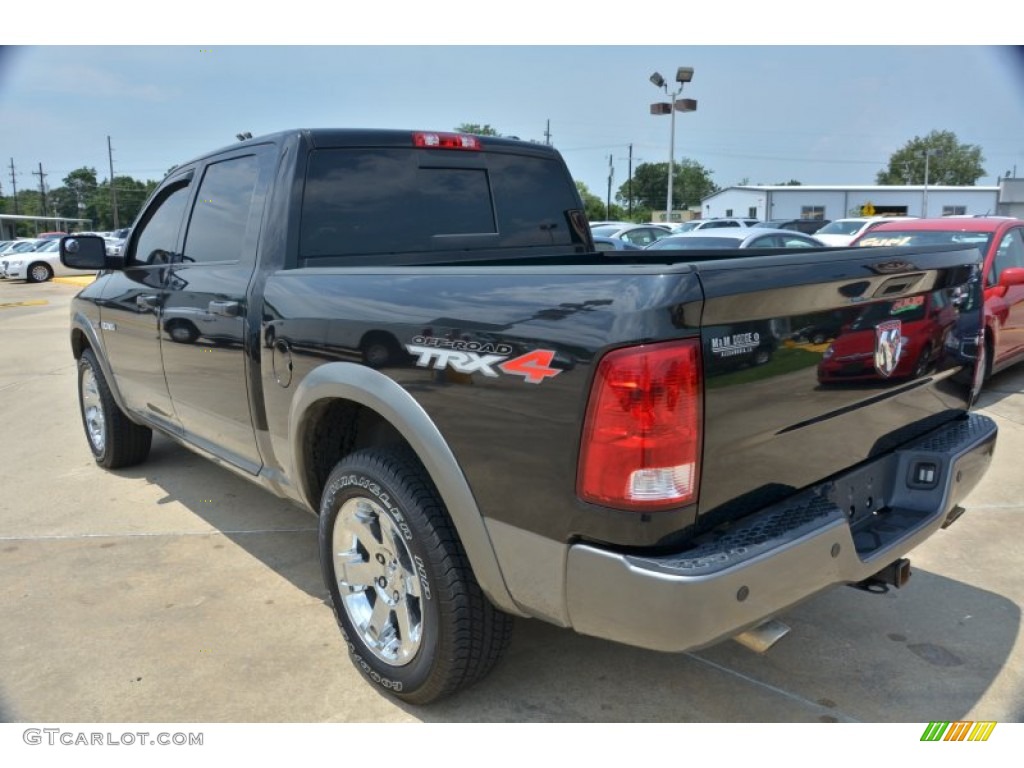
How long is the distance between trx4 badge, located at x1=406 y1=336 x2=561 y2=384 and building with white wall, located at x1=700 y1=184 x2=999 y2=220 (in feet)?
198

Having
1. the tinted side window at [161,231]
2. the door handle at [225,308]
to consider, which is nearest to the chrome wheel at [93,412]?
the tinted side window at [161,231]

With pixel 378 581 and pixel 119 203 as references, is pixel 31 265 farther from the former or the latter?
pixel 119 203

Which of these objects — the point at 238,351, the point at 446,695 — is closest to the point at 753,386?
the point at 446,695

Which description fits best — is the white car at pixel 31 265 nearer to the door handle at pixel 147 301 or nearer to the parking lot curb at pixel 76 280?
the parking lot curb at pixel 76 280

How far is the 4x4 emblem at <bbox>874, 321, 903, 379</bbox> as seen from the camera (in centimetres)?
241

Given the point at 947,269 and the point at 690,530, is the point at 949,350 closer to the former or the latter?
the point at 947,269

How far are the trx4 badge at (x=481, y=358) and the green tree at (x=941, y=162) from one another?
326 feet

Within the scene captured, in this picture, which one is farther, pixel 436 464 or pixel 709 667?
pixel 709 667

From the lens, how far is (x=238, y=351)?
3.22 m

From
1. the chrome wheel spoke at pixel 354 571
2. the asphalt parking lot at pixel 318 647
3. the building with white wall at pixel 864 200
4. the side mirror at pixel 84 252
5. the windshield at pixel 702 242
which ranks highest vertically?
the building with white wall at pixel 864 200

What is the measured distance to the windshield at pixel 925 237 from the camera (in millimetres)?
6766

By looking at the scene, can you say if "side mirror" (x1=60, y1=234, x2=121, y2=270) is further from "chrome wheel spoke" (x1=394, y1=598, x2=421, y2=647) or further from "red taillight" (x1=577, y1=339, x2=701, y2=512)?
"red taillight" (x1=577, y1=339, x2=701, y2=512)

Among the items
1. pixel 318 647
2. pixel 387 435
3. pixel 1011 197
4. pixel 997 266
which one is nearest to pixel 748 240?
pixel 997 266

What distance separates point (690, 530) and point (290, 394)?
1626 millimetres
